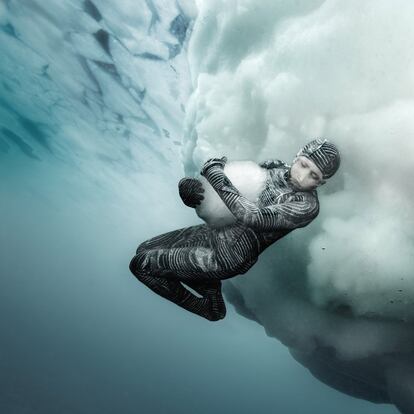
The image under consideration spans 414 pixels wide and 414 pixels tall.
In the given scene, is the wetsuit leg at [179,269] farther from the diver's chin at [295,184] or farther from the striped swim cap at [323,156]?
the striped swim cap at [323,156]

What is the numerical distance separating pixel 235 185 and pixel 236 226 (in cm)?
43

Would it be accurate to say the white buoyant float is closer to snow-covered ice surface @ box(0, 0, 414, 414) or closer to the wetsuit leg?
the wetsuit leg

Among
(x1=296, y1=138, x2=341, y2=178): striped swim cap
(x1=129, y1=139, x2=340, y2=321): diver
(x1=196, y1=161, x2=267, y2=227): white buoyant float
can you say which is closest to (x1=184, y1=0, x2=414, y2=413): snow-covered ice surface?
(x1=296, y1=138, x2=341, y2=178): striped swim cap

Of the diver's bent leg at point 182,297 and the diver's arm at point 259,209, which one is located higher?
the diver's arm at point 259,209

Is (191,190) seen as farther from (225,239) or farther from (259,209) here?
(259,209)

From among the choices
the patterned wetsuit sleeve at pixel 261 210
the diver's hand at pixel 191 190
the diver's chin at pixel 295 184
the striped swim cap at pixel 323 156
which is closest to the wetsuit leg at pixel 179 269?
the diver's hand at pixel 191 190

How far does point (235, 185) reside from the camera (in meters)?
3.03

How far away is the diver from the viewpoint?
2.53m

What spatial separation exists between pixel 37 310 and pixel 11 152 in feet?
80.9

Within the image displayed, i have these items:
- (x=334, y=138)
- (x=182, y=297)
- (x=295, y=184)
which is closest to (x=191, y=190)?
(x=295, y=184)

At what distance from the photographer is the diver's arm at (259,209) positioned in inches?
96.5

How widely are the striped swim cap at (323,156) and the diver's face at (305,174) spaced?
0.12 ft

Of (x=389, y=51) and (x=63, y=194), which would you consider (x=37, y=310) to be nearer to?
(x=63, y=194)

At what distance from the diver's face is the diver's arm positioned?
12 centimetres
